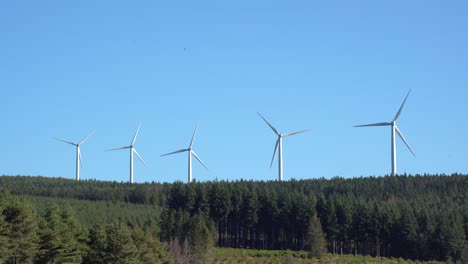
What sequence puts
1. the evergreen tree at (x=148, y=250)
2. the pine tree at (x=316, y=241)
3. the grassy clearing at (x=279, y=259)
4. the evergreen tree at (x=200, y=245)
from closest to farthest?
1. the evergreen tree at (x=148, y=250)
2. the evergreen tree at (x=200, y=245)
3. the grassy clearing at (x=279, y=259)
4. the pine tree at (x=316, y=241)

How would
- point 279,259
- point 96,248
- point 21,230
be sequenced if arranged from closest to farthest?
point 21,230
point 96,248
point 279,259

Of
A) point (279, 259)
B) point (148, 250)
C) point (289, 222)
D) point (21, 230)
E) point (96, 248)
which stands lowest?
point (279, 259)

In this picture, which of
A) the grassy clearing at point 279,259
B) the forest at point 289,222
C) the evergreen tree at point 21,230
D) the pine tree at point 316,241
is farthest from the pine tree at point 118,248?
the pine tree at point 316,241

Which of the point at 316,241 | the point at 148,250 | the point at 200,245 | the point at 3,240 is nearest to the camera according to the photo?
the point at 3,240

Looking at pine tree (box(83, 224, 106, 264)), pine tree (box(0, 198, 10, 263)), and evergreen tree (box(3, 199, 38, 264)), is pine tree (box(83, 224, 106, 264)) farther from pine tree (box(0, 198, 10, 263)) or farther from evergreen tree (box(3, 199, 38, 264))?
pine tree (box(0, 198, 10, 263))

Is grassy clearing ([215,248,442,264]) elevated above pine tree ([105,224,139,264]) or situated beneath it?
situated beneath

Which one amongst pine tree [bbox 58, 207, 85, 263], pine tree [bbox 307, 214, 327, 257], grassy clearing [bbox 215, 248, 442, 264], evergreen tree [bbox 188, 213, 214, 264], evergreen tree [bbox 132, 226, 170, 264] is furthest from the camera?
pine tree [bbox 307, 214, 327, 257]

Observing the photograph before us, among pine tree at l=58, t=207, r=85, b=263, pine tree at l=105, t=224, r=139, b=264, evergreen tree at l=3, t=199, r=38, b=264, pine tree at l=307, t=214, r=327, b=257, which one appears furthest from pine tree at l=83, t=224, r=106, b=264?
pine tree at l=307, t=214, r=327, b=257

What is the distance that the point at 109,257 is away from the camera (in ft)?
275

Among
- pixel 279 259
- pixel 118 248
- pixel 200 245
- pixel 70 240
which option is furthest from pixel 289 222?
pixel 70 240

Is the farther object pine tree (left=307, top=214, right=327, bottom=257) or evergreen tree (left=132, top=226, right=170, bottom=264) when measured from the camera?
pine tree (left=307, top=214, right=327, bottom=257)

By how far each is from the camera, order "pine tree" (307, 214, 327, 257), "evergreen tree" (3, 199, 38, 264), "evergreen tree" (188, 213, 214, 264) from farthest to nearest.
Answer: "pine tree" (307, 214, 327, 257) → "evergreen tree" (188, 213, 214, 264) → "evergreen tree" (3, 199, 38, 264)

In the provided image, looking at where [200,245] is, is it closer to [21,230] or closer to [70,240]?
[70,240]

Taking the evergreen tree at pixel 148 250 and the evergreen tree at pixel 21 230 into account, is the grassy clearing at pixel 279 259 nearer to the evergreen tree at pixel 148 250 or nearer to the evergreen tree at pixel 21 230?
the evergreen tree at pixel 148 250
